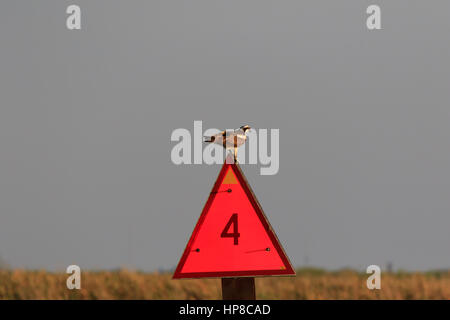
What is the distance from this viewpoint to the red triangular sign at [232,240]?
6.81 m

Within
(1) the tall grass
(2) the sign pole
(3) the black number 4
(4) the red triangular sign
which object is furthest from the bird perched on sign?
(1) the tall grass

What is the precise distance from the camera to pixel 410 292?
13.9 meters

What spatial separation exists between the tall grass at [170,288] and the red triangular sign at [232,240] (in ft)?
20.0

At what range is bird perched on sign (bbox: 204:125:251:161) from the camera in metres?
6.90

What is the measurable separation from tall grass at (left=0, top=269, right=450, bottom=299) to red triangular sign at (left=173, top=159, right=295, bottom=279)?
240 inches

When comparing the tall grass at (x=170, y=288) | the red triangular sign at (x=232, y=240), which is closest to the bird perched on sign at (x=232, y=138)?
the red triangular sign at (x=232, y=240)

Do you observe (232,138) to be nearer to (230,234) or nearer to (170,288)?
(230,234)

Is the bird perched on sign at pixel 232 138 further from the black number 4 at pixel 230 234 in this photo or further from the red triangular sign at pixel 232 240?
the black number 4 at pixel 230 234

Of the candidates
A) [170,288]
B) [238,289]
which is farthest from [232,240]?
[170,288]
